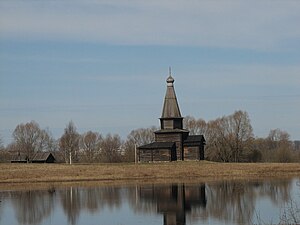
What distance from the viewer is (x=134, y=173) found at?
4947 cm

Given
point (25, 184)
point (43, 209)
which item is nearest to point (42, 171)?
point (25, 184)

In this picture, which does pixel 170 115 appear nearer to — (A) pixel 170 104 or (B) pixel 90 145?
→ (A) pixel 170 104

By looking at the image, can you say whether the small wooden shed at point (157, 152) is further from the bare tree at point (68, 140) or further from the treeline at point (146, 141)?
the bare tree at point (68, 140)

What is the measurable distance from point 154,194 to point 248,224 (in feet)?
45.3

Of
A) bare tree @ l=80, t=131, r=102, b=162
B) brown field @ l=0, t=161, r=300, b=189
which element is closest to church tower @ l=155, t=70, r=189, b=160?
brown field @ l=0, t=161, r=300, b=189

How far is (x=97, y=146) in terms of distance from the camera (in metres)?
112

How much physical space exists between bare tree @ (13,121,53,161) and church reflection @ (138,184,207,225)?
56.3m

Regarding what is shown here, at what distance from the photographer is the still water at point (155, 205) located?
21844mm

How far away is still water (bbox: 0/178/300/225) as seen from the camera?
21844 mm

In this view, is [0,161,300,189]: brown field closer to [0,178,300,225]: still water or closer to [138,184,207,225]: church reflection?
[138,184,207,225]: church reflection

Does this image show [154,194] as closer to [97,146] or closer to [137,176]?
[137,176]

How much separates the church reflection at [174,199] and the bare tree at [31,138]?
56268 millimetres

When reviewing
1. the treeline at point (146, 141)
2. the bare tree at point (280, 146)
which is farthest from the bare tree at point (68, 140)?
the bare tree at point (280, 146)

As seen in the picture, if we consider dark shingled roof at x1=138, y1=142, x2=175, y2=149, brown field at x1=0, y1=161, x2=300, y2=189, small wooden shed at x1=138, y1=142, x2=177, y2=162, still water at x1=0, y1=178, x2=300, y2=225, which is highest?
dark shingled roof at x1=138, y1=142, x2=175, y2=149
